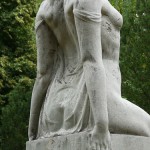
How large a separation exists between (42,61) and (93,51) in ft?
3.08

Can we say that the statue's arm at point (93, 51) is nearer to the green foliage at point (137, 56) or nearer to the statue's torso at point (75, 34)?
the statue's torso at point (75, 34)

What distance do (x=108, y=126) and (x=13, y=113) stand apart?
43.6 ft

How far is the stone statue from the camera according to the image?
720 centimetres

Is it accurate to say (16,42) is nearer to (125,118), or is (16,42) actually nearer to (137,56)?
(137,56)

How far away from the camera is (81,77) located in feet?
24.7

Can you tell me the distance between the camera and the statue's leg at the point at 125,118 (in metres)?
7.30

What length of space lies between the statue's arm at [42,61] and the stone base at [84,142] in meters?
0.53

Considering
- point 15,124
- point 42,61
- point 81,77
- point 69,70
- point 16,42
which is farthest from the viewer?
point 16,42

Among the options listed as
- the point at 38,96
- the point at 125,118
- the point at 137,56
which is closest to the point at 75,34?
the point at 38,96

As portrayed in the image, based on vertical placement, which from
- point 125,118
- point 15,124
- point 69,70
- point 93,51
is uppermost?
point 93,51

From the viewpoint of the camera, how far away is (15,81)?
24.3 m

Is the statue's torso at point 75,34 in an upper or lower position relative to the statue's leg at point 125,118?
upper

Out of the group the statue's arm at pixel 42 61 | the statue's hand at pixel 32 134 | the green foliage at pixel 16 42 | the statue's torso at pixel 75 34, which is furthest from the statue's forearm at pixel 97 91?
the green foliage at pixel 16 42

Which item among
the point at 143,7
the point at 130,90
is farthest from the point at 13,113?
the point at 143,7
